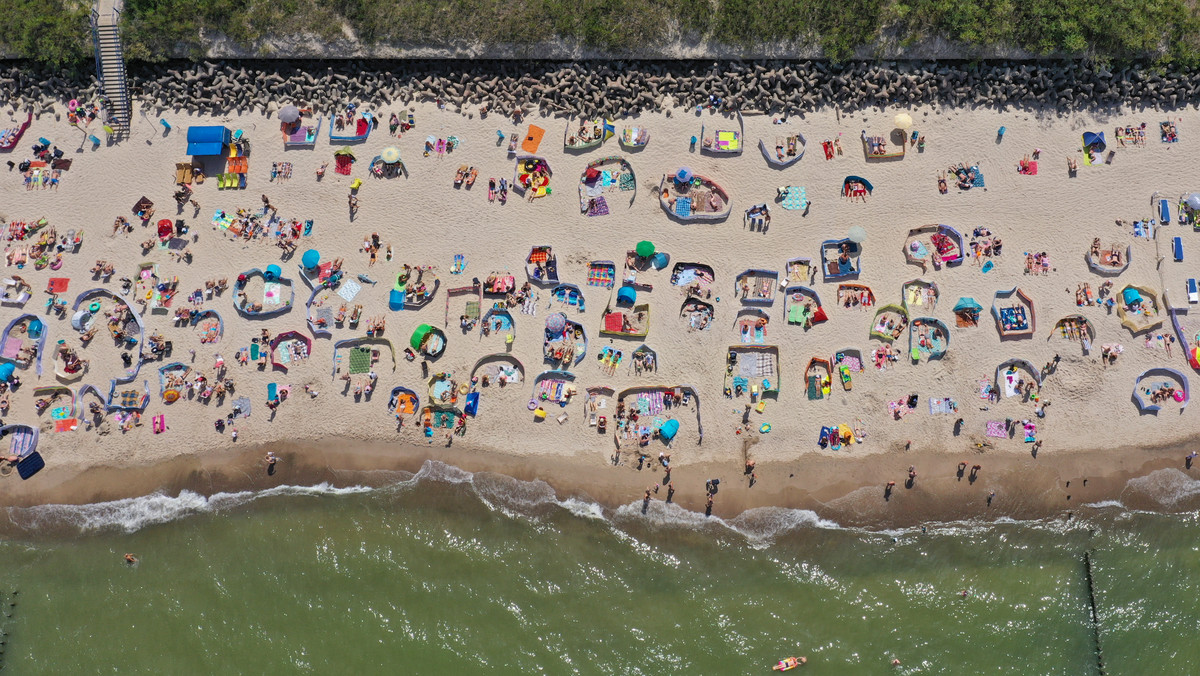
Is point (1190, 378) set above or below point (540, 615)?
above

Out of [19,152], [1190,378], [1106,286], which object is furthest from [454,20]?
[1190,378]

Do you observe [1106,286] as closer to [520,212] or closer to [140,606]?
[520,212]

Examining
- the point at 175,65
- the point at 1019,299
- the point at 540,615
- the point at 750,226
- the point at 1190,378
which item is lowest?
the point at 540,615

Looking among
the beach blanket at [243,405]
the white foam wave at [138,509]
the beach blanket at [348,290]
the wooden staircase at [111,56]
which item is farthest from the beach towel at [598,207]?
the wooden staircase at [111,56]

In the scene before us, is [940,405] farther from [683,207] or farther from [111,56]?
[111,56]

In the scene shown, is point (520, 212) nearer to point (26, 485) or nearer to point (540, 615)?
point (540, 615)

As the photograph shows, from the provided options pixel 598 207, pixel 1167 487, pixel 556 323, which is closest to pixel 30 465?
pixel 556 323
